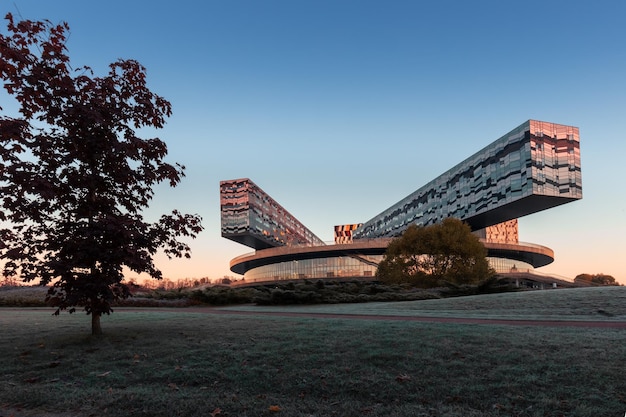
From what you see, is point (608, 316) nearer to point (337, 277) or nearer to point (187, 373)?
point (187, 373)

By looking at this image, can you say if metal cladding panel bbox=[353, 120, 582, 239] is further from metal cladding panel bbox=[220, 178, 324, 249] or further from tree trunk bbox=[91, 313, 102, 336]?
tree trunk bbox=[91, 313, 102, 336]

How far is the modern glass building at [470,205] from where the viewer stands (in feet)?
218

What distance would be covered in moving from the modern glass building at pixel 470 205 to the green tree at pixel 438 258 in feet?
103

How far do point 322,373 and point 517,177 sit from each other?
230 feet

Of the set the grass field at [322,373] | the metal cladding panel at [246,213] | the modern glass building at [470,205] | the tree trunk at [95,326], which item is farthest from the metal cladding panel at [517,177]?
the tree trunk at [95,326]

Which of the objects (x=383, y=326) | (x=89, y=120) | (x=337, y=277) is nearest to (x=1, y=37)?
(x=89, y=120)

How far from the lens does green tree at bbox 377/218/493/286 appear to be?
38656mm

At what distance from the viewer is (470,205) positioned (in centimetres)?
8050

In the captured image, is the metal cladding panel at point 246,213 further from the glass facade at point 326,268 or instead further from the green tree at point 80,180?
the green tree at point 80,180

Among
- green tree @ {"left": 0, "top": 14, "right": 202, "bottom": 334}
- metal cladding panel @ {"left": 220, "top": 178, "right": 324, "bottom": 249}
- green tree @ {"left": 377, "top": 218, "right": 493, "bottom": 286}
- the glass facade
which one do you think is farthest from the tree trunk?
metal cladding panel @ {"left": 220, "top": 178, "right": 324, "bottom": 249}

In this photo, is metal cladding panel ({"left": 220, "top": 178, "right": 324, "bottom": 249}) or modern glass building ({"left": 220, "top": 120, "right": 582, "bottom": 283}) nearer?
modern glass building ({"left": 220, "top": 120, "right": 582, "bottom": 283})

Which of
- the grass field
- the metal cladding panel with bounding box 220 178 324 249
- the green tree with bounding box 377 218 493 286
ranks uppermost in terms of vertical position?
the metal cladding panel with bounding box 220 178 324 249

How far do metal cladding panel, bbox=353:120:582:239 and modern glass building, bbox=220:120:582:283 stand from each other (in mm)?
156

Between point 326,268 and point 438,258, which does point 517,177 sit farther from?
point 326,268
